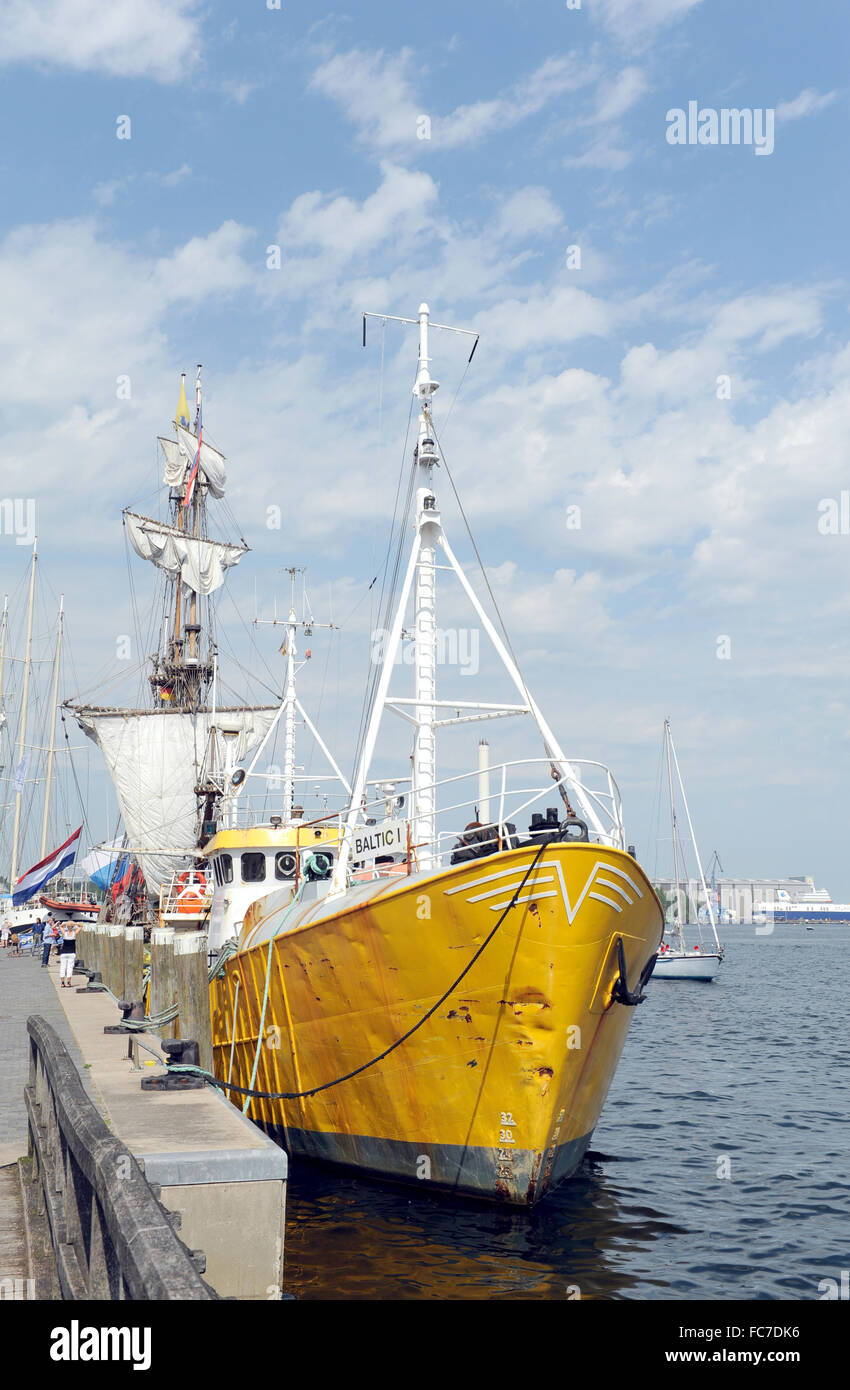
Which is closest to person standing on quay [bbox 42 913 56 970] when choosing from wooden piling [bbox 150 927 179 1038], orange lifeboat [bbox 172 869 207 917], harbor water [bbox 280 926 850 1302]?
orange lifeboat [bbox 172 869 207 917]

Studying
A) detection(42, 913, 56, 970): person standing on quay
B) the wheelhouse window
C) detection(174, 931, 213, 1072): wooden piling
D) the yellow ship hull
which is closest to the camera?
the yellow ship hull

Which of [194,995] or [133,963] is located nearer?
[194,995]

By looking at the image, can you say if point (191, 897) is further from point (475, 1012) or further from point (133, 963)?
point (475, 1012)

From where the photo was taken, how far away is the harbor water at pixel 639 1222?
9.64 metres

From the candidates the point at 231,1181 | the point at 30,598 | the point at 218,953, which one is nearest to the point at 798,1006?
the point at 218,953

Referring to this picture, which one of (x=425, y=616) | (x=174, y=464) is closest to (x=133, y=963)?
(x=425, y=616)

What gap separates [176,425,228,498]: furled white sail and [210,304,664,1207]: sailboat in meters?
55.8

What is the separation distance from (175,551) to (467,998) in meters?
56.3

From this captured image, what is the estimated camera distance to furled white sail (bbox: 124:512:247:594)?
6309 centimetres

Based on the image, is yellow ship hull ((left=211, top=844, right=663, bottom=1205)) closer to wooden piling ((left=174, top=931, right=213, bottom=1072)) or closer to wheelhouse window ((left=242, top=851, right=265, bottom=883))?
wooden piling ((left=174, top=931, right=213, bottom=1072))

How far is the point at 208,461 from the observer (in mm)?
66062

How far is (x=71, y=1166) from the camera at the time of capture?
559 cm

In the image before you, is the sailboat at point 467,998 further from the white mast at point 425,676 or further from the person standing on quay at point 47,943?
the person standing on quay at point 47,943
